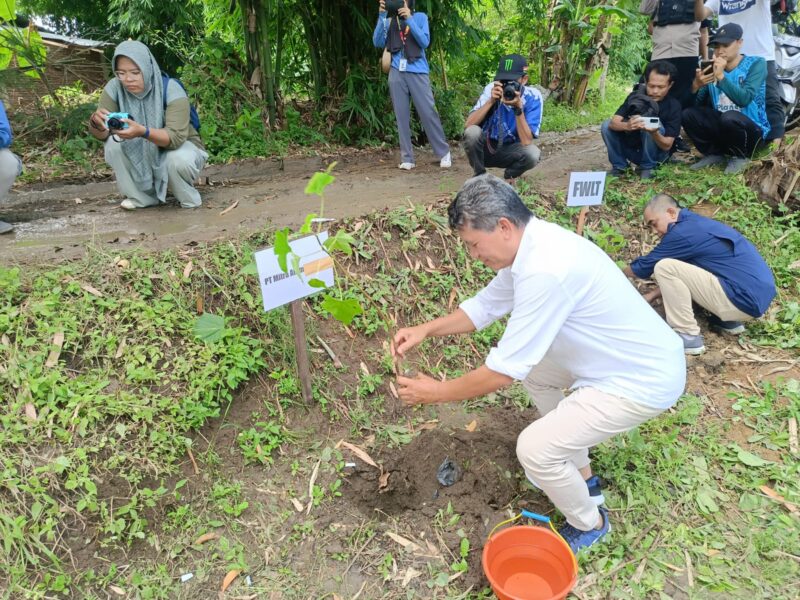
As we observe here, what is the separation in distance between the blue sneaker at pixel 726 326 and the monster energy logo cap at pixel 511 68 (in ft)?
8.22

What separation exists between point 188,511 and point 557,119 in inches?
331

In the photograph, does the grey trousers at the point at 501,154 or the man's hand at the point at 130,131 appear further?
the grey trousers at the point at 501,154

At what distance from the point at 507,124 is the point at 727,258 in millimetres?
2162

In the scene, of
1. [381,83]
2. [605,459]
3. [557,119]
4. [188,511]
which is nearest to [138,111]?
[188,511]

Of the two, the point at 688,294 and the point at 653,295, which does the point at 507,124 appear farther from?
the point at 688,294

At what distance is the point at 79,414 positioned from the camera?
97.3 inches

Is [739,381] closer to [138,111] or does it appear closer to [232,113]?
[138,111]

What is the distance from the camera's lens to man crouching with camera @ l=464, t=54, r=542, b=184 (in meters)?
4.52

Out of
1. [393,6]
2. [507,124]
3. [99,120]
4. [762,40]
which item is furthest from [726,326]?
[99,120]

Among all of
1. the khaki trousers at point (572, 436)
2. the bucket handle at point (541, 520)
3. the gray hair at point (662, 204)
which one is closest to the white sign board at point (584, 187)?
the gray hair at point (662, 204)

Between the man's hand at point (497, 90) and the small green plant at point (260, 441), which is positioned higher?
the man's hand at point (497, 90)

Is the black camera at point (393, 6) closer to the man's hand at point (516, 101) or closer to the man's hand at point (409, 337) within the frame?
the man's hand at point (516, 101)

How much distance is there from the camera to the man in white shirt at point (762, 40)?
5.44 metres

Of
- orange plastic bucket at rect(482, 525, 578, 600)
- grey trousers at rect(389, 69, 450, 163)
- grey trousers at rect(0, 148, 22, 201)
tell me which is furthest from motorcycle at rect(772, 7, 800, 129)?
grey trousers at rect(0, 148, 22, 201)
